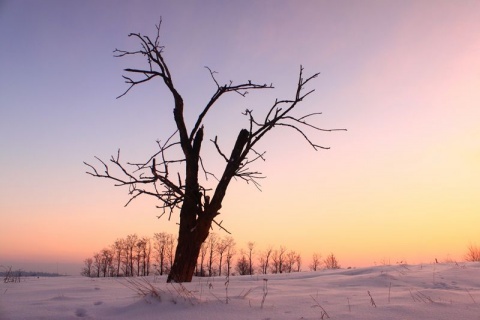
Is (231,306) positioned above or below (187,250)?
below

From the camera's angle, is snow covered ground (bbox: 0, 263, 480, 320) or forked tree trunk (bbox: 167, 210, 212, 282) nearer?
snow covered ground (bbox: 0, 263, 480, 320)

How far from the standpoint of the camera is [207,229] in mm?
5723

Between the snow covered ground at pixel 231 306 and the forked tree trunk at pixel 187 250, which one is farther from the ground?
the forked tree trunk at pixel 187 250

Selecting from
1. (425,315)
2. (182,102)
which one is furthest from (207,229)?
(425,315)

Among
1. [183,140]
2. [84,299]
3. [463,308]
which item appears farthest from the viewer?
[183,140]

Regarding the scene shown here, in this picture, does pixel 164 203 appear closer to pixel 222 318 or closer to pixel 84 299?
pixel 84 299

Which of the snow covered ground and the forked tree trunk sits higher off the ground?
the forked tree trunk

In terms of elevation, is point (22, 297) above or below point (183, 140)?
below

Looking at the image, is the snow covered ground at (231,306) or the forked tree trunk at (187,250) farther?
the forked tree trunk at (187,250)

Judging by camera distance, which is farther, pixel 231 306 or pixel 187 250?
pixel 187 250

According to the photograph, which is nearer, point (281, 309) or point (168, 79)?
point (281, 309)

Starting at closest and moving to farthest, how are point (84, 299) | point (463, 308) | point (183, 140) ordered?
point (463, 308)
point (84, 299)
point (183, 140)

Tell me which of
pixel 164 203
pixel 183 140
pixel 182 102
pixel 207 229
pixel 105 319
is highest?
pixel 182 102

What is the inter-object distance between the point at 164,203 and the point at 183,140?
1082mm
